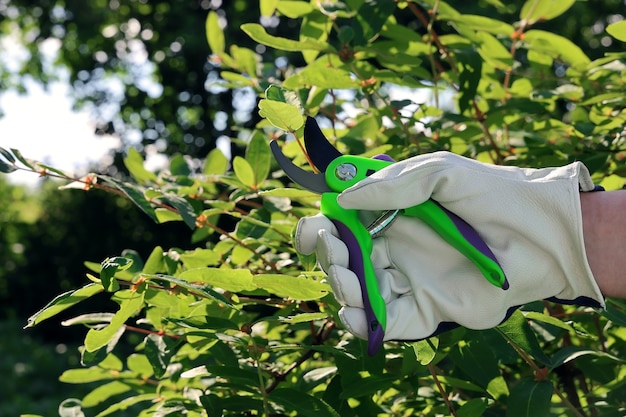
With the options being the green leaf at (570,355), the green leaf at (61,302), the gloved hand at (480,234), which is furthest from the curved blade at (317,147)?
the green leaf at (570,355)

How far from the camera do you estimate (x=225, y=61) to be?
2121 millimetres

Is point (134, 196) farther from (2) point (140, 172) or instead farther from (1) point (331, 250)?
(1) point (331, 250)

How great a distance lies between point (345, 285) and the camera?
1064 mm

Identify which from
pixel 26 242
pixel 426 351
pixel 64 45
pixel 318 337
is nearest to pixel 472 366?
pixel 426 351

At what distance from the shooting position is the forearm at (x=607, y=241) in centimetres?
115

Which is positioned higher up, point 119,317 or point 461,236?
point 461,236

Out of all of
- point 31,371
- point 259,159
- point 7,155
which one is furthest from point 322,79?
point 31,371

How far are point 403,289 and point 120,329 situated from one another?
618 mm

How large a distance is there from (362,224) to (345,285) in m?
0.14

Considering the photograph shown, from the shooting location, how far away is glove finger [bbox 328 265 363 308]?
106 centimetres

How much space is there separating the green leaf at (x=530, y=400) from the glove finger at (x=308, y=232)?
54cm

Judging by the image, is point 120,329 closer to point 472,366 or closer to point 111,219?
point 472,366

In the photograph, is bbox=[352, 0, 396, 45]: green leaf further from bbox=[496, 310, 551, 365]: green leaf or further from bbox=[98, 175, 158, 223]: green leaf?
bbox=[496, 310, 551, 365]: green leaf

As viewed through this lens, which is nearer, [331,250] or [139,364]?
[331,250]
